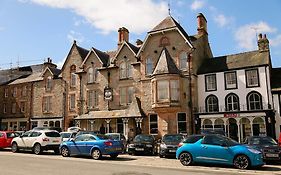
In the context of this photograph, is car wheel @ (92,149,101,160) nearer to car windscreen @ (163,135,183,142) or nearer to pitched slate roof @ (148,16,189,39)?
car windscreen @ (163,135,183,142)

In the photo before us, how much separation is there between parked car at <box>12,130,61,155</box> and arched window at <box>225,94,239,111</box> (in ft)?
56.2

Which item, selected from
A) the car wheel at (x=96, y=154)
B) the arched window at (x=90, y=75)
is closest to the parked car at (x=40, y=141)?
the car wheel at (x=96, y=154)

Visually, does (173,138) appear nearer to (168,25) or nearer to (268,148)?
(268,148)

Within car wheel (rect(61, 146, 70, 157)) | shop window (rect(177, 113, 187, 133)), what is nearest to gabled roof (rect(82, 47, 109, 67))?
shop window (rect(177, 113, 187, 133))

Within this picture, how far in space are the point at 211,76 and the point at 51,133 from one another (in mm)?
17682

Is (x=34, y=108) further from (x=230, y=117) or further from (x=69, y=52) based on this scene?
(x=230, y=117)

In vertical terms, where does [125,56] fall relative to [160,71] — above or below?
above

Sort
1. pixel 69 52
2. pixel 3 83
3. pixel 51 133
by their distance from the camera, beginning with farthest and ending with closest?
pixel 3 83
pixel 69 52
pixel 51 133

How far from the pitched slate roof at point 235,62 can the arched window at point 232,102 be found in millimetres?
2930

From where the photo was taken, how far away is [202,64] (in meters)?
32.7

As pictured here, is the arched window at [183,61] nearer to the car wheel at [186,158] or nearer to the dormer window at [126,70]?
the dormer window at [126,70]

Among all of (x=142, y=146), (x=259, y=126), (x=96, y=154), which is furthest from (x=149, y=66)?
(x=96, y=154)

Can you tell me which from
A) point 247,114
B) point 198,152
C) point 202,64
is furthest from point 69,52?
point 198,152

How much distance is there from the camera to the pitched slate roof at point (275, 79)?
1068 inches
